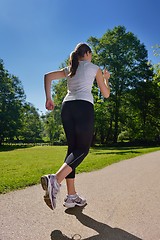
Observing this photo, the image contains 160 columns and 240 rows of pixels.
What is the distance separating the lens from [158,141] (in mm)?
34594

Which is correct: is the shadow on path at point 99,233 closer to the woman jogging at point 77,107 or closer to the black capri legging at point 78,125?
the woman jogging at point 77,107

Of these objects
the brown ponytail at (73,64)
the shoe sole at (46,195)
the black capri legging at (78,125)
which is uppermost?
the brown ponytail at (73,64)

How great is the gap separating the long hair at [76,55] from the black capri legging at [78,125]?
39cm

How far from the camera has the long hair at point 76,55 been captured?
282 centimetres

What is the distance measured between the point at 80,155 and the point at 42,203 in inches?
32.8

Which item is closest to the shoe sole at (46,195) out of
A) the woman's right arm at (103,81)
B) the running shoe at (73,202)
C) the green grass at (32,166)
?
the running shoe at (73,202)

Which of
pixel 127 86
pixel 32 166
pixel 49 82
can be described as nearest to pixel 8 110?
pixel 127 86

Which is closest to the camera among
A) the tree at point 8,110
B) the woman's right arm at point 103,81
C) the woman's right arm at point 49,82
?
the woman's right arm at point 49,82

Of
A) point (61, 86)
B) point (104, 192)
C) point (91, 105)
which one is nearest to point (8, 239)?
point (91, 105)

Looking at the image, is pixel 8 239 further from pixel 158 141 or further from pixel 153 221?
pixel 158 141

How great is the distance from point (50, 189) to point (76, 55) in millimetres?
1627

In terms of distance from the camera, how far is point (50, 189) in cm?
230

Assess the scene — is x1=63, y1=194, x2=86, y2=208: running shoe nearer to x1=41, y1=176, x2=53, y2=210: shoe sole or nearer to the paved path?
the paved path

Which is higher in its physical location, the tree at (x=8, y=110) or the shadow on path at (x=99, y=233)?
the tree at (x=8, y=110)
